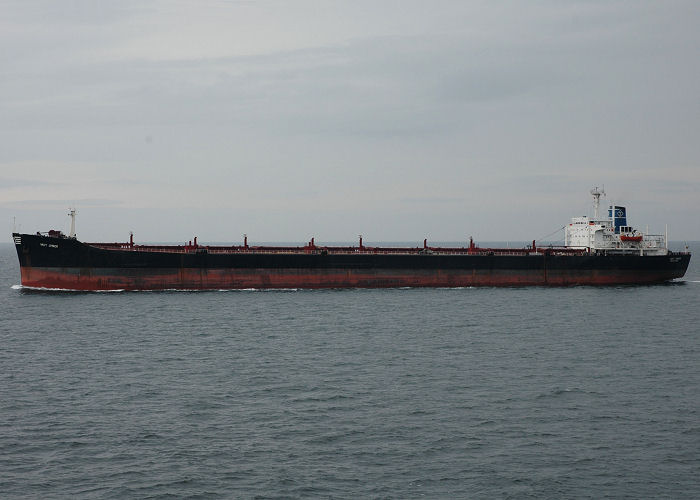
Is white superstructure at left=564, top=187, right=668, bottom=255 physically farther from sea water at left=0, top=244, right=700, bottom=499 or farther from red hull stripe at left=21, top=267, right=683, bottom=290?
sea water at left=0, top=244, right=700, bottom=499

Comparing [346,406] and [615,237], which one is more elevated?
[615,237]

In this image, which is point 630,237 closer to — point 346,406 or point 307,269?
point 307,269

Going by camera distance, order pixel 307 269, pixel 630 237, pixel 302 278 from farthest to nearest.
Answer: pixel 630 237 → pixel 302 278 → pixel 307 269

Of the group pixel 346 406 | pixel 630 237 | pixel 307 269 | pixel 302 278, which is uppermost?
pixel 630 237

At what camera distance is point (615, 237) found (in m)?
77.9

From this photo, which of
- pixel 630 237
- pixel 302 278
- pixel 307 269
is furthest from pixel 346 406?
pixel 630 237

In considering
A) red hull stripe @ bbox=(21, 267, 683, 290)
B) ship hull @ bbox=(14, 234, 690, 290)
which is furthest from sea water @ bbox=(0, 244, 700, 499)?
red hull stripe @ bbox=(21, 267, 683, 290)

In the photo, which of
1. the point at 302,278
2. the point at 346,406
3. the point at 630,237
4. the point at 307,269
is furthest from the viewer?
the point at 630,237

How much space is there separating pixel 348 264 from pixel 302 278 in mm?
Result: 5218

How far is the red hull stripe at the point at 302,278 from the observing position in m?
62.2

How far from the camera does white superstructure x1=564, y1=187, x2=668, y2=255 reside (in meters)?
77.2

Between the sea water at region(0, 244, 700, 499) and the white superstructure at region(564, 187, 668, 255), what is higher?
the white superstructure at region(564, 187, 668, 255)

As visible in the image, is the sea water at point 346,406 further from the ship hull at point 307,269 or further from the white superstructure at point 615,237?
the white superstructure at point 615,237

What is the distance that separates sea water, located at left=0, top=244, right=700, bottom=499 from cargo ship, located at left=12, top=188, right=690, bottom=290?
9859mm
